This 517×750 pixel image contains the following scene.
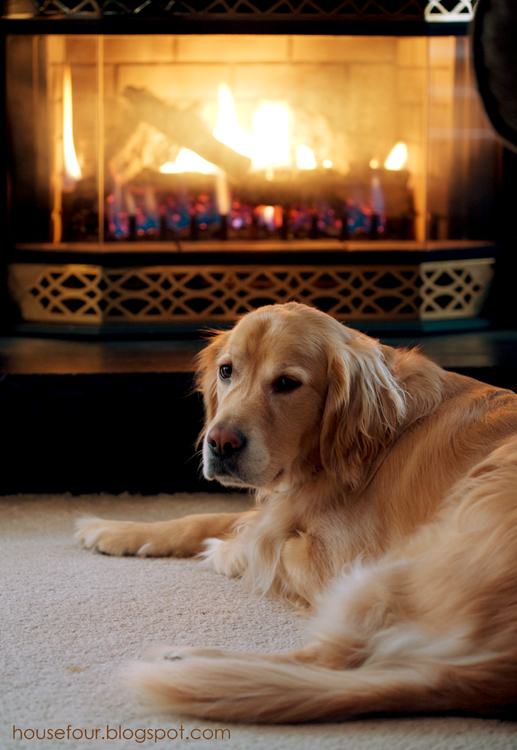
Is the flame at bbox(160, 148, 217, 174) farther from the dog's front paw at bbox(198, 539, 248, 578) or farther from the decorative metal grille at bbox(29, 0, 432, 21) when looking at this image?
the dog's front paw at bbox(198, 539, 248, 578)

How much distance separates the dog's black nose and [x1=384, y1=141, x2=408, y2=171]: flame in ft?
8.24

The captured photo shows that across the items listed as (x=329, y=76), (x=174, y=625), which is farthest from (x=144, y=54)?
(x=174, y=625)

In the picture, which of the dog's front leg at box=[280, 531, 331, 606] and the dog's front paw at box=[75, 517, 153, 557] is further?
the dog's front paw at box=[75, 517, 153, 557]

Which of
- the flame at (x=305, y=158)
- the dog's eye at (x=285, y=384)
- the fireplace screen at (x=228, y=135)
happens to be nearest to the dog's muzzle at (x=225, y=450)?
→ the dog's eye at (x=285, y=384)

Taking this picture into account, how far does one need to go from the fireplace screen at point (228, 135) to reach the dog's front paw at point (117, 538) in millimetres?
1941

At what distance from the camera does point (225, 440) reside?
1765 millimetres

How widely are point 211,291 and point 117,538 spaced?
1.87 m

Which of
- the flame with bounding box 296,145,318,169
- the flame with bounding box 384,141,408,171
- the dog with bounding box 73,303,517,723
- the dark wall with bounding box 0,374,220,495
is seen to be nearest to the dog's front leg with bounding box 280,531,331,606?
the dog with bounding box 73,303,517,723

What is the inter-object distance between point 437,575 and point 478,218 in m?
3.00

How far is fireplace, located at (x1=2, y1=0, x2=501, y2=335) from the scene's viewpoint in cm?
374

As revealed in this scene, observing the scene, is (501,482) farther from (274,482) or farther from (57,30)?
(57,30)

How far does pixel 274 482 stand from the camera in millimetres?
1884

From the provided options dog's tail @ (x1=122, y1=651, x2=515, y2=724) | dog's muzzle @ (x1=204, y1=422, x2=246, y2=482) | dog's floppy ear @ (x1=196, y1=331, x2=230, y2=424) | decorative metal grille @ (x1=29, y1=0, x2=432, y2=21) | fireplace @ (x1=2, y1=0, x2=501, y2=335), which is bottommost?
dog's tail @ (x1=122, y1=651, x2=515, y2=724)

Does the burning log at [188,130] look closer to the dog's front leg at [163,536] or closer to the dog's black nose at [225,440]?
the dog's front leg at [163,536]
